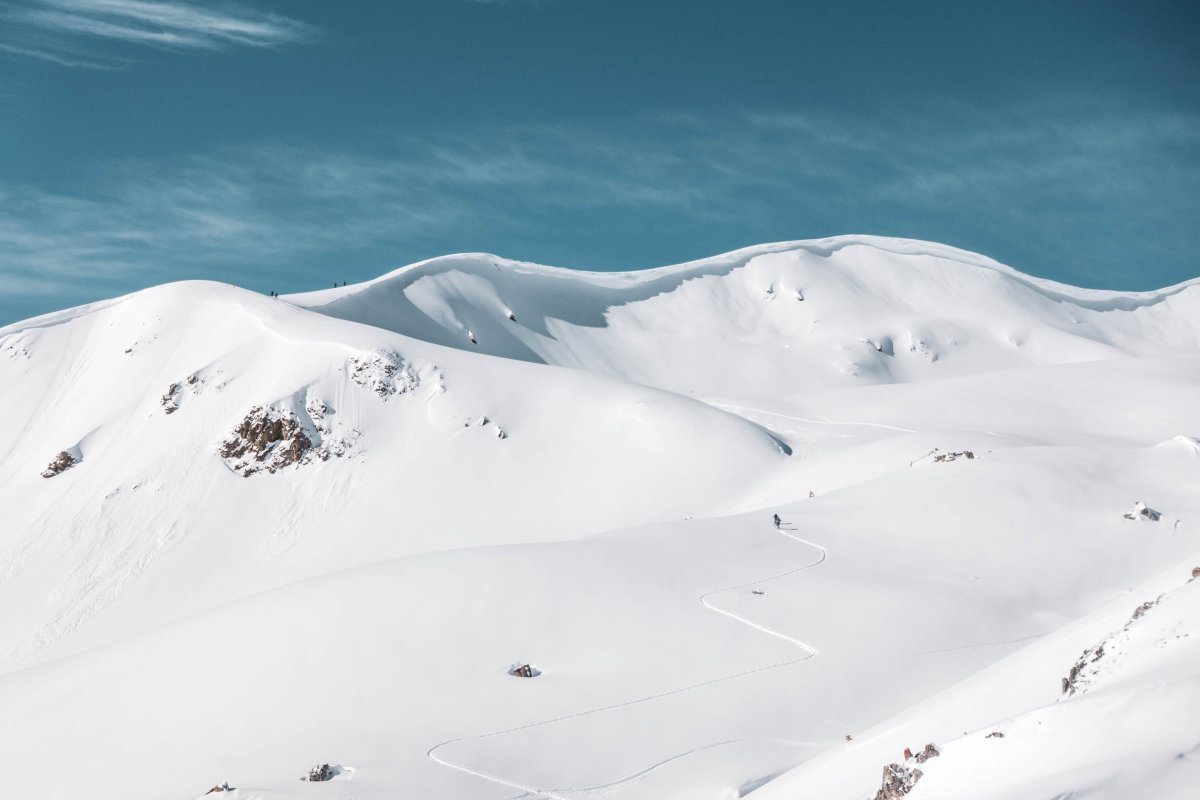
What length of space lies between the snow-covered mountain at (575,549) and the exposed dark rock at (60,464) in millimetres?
182

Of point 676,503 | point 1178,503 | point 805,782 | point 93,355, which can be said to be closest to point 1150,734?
point 805,782

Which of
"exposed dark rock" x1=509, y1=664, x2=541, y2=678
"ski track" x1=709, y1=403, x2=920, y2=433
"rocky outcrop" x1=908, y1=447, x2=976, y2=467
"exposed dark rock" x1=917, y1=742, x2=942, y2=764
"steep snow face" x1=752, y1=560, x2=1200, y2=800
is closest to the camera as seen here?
"steep snow face" x1=752, y1=560, x2=1200, y2=800

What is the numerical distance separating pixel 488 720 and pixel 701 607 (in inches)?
247

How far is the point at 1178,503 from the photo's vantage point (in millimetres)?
31562

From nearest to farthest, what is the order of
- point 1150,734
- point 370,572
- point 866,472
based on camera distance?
point 1150,734
point 370,572
point 866,472

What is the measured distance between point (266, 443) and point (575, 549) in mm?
27346

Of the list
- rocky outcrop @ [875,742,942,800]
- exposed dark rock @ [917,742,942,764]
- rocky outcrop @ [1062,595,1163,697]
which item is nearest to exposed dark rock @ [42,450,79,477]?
rocky outcrop @ [1062,595,1163,697]

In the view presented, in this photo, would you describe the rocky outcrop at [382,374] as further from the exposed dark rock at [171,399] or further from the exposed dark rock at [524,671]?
the exposed dark rock at [524,671]

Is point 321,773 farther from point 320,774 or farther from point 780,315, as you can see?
point 780,315

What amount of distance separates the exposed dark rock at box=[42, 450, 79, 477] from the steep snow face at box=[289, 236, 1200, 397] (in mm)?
18779

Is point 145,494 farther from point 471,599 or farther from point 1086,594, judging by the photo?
point 1086,594

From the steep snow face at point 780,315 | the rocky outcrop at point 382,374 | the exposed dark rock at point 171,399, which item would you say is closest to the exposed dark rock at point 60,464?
the exposed dark rock at point 171,399

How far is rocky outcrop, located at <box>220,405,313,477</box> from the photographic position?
49.8 meters

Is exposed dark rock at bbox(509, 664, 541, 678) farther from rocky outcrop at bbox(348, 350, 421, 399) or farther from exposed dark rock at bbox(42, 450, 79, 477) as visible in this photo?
exposed dark rock at bbox(42, 450, 79, 477)
